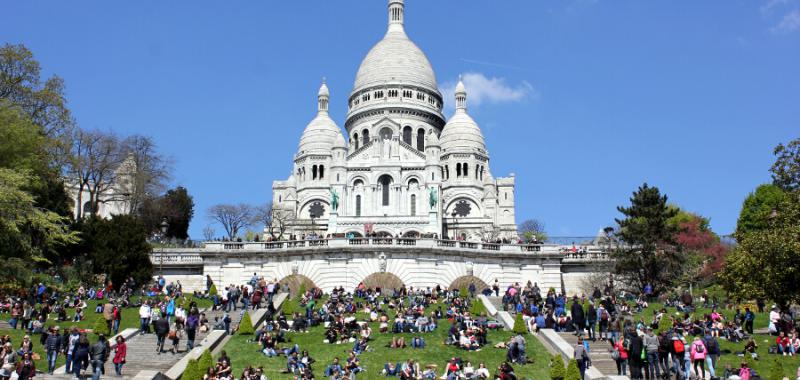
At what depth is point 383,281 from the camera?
1650 inches

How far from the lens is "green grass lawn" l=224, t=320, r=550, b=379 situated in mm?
23781

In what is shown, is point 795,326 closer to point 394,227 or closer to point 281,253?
point 281,253

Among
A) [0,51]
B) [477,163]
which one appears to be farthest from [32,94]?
[477,163]

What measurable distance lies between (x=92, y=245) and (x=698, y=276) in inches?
1292

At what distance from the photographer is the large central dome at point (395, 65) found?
9775 centimetres

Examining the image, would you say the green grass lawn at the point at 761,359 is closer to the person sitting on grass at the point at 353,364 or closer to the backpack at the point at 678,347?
the backpack at the point at 678,347

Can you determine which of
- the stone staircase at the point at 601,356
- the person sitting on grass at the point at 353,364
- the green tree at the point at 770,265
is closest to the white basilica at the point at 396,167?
the green tree at the point at 770,265

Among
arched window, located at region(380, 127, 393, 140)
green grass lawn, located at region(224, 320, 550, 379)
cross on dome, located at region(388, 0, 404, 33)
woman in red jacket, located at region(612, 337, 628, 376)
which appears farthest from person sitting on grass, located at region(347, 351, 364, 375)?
cross on dome, located at region(388, 0, 404, 33)

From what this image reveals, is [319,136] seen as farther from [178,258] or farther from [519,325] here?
[519,325]

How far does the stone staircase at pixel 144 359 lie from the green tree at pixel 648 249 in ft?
74.2

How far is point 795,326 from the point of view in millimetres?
27234

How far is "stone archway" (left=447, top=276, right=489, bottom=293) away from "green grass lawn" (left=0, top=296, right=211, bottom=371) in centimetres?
1229

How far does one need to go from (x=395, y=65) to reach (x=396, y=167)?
74.6 feet

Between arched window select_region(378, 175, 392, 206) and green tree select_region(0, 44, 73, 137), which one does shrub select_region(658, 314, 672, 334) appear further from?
arched window select_region(378, 175, 392, 206)
